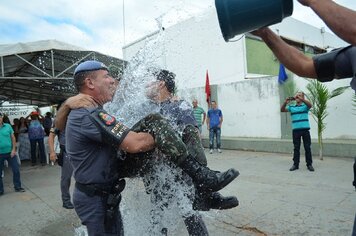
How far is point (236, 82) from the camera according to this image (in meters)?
11.6

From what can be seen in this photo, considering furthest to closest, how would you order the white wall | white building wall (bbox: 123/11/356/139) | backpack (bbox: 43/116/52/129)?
backpack (bbox: 43/116/52/129)
white building wall (bbox: 123/11/356/139)
the white wall

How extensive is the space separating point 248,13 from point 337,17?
44cm

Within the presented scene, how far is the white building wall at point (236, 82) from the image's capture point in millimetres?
8664

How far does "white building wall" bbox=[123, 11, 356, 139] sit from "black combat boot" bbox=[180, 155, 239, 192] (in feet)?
14.7

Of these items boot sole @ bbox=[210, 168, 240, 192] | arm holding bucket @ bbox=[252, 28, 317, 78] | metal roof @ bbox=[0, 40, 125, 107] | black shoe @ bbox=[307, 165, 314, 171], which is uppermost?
metal roof @ bbox=[0, 40, 125, 107]

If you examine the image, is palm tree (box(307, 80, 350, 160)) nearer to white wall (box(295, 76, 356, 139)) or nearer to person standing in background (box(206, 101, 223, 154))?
white wall (box(295, 76, 356, 139))

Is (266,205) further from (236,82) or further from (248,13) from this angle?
(236,82)

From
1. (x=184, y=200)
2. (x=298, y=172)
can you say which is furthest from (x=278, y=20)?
(x=298, y=172)

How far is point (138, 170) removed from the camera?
98.0 inches

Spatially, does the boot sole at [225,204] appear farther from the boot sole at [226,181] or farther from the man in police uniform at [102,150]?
the man in police uniform at [102,150]

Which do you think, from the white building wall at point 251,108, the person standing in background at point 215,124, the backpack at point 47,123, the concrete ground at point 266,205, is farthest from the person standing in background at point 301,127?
the backpack at point 47,123

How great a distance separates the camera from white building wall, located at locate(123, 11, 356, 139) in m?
8.66

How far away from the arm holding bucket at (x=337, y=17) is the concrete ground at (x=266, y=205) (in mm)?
2811

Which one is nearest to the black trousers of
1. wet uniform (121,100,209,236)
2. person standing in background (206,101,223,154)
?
person standing in background (206,101,223,154)
